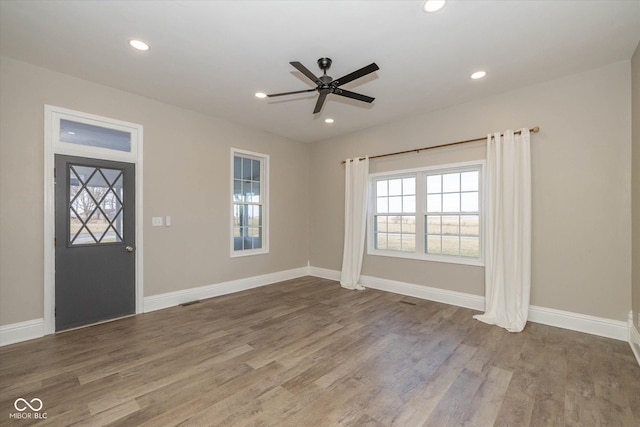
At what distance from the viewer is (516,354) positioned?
277 centimetres

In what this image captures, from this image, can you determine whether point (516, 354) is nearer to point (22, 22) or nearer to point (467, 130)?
point (467, 130)

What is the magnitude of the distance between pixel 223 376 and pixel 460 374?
202 centimetres

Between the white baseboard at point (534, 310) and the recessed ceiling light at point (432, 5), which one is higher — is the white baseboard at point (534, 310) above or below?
below

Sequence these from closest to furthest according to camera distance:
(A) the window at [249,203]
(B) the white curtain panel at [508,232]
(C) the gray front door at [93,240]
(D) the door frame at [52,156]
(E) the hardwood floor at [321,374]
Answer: (E) the hardwood floor at [321,374], (D) the door frame at [52,156], (C) the gray front door at [93,240], (B) the white curtain panel at [508,232], (A) the window at [249,203]

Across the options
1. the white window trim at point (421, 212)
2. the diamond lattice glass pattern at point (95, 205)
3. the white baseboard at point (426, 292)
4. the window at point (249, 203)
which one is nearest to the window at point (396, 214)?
the white window trim at point (421, 212)

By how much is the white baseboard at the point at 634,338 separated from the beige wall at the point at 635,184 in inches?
2.9

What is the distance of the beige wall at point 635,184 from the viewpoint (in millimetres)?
2742

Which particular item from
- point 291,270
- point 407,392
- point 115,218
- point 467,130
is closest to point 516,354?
point 407,392

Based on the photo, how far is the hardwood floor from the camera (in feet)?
6.36

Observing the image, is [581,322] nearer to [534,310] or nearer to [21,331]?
[534,310]

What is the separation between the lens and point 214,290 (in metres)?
4.70

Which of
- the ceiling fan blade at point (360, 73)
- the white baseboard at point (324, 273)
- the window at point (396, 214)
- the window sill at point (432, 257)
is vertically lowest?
the white baseboard at point (324, 273)

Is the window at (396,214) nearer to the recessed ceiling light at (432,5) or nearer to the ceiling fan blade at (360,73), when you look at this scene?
the ceiling fan blade at (360,73)

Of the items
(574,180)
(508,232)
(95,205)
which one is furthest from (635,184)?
(95,205)
